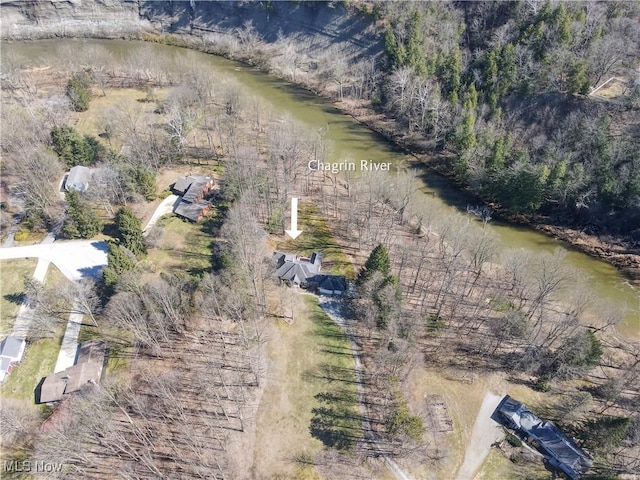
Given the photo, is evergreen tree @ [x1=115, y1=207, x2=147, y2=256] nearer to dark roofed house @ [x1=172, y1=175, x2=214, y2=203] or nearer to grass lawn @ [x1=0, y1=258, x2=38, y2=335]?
dark roofed house @ [x1=172, y1=175, x2=214, y2=203]

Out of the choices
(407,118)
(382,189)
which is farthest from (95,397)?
(407,118)

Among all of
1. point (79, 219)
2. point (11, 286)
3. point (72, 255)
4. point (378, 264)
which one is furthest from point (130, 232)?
point (378, 264)

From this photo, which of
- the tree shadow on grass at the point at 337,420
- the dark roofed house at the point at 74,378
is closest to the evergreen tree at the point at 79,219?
the dark roofed house at the point at 74,378

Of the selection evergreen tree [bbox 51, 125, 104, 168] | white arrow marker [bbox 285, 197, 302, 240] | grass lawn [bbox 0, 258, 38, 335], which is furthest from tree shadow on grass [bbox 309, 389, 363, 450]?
evergreen tree [bbox 51, 125, 104, 168]

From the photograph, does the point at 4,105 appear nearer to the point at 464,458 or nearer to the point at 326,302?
the point at 326,302

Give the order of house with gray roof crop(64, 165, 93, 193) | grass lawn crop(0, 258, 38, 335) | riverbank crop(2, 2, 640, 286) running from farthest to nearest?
riverbank crop(2, 2, 640, 286) → house with gray roof crop(64, 165, 93, 193) → grass lawn crop(0, 258, 38, 335)

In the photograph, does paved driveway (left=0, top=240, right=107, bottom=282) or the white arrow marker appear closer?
paved driveway (left=0, top=240, right=107, bottom=282)

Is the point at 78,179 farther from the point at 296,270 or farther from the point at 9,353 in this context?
the point at 296,270
